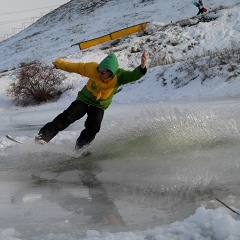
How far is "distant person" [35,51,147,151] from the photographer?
5383 millimetres

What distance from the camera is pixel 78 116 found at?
5559 millimetres

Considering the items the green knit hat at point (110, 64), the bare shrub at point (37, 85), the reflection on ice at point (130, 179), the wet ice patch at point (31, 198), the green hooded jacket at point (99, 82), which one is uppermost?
the green knit hat at point (110, 64)

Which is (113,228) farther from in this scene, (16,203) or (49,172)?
(49,172)

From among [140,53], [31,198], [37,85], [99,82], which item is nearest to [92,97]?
[99,82]

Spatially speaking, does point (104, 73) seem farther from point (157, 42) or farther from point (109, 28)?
point (109, 28)

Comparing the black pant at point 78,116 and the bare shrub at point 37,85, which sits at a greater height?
the black pant at point 78,116

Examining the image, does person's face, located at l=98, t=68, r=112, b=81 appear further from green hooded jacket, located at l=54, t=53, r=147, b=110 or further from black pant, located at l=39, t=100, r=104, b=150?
black pant, located at l=39, t=100, r=104, b=150

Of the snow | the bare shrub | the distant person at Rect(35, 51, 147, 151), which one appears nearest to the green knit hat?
the distant person at Rect(35, 51, 147, 151)

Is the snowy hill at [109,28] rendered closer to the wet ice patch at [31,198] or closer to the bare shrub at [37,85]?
the bare shrub at [37,85]

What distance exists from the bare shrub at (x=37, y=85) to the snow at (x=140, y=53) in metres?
0.64

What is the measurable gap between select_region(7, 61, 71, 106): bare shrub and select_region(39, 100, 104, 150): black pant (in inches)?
515

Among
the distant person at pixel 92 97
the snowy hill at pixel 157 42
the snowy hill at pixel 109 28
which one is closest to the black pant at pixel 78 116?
the distant person at pixel 92 97

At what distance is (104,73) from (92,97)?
1.26 feet

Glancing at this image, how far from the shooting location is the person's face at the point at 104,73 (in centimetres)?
534
